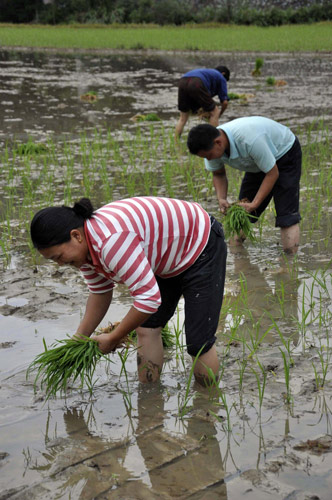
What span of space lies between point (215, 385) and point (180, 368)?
0.97 ft

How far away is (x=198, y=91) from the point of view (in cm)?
821

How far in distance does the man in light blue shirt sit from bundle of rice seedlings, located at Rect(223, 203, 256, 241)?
0.06 metres

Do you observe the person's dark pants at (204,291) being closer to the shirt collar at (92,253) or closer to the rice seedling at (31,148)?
the shirt collar at (92,253)

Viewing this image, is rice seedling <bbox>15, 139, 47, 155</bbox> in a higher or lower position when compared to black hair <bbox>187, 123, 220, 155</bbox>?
lower

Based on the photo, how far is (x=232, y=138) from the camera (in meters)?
4.29

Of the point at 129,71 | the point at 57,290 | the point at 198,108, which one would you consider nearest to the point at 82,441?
the point at 57,290

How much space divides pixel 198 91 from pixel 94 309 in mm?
5811

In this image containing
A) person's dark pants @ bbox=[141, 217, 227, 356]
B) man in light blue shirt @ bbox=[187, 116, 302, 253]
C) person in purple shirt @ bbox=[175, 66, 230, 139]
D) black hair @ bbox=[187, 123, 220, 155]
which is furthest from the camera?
person in purple shirt @ bbox=[175, 66, 230, 139]

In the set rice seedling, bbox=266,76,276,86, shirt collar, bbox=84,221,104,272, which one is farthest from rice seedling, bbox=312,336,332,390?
rice seedling, bbox=266,76,276,86

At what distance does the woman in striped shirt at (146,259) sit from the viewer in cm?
242

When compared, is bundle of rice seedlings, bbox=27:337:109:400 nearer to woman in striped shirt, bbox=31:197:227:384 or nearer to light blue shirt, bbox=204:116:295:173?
woman in striped shirt, bbox=31:197:227:384

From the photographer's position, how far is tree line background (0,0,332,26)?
31031 millimetres

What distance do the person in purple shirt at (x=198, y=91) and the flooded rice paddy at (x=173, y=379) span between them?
0.82 meters

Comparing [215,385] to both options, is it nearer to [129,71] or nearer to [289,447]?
[289,447]
